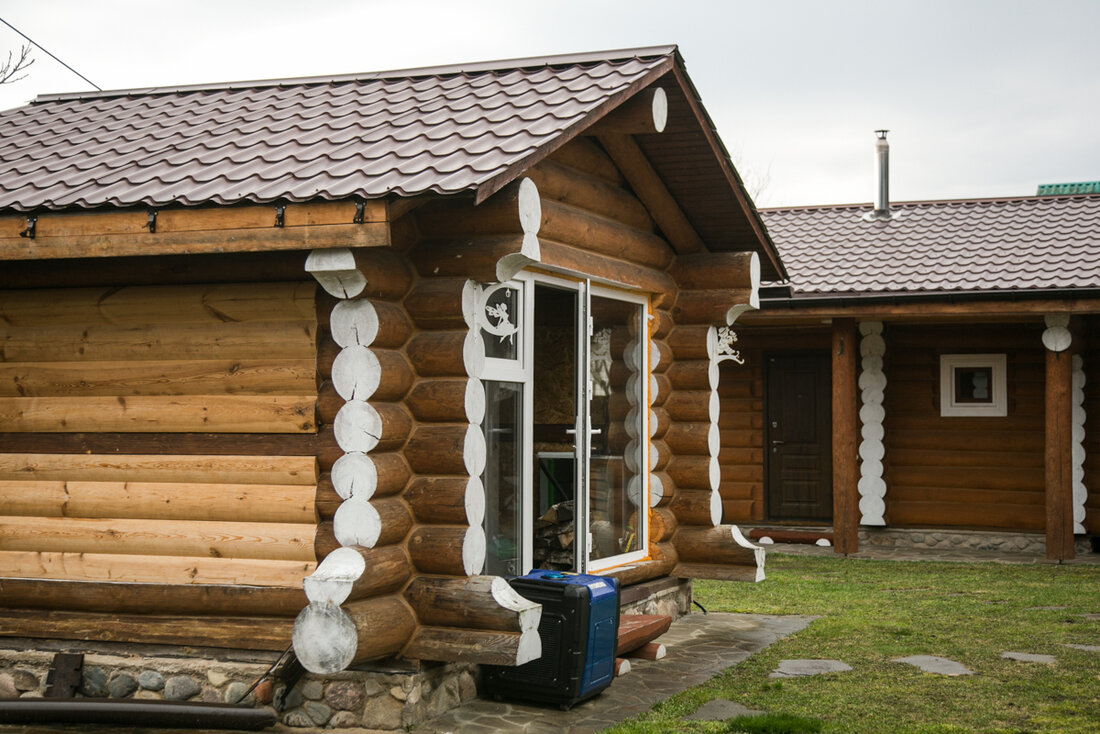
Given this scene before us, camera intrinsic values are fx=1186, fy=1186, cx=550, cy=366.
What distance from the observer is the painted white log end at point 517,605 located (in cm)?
582

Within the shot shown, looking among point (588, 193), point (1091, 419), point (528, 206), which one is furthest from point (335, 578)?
point (1091, 419)

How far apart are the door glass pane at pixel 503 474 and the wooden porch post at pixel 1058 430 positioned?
756 centimetres

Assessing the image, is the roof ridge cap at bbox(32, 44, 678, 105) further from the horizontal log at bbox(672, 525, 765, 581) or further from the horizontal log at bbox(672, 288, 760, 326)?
the horizontal log at bbox(672, 525, 765, 581)

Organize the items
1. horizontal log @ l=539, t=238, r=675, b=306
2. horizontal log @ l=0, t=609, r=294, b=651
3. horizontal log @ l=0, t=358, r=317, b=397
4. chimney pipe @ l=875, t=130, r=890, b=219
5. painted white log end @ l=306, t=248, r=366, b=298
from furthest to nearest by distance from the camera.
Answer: chimney pipe @ l=875, t=130, r=890, b=219 < horizontal log @ l=539, t=238, r=675, b=306 < horizontal log @ l=0, t=358, r=317, b=397 < horizontal log @ l=0, t=609, r=294, b=651 < painted white log end @ l=306, t=248, r=366, b=298

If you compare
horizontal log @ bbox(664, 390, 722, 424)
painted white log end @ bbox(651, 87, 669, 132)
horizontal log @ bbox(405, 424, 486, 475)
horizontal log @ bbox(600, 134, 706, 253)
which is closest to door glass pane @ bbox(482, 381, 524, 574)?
horizontal log @ bbox(405, 424, 486, 475)

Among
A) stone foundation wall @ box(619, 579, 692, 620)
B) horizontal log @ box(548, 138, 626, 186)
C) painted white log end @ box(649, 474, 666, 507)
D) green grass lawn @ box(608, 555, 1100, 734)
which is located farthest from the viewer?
painted white log end @ box(649, 474, 666, 507)

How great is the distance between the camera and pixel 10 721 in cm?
589

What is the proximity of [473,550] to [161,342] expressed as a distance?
200cm

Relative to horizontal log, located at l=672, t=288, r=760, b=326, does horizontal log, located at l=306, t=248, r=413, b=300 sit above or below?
below

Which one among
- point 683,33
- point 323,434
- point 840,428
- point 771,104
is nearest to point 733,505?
point 840,428

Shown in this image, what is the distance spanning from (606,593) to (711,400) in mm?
2842

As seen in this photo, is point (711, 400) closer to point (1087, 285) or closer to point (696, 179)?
point (696, 179)

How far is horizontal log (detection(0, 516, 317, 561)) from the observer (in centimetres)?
598

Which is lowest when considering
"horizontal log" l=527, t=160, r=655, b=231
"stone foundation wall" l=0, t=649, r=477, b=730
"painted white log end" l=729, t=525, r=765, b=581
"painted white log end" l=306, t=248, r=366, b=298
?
"stone foundation wall" l=0, t=649, r=477, b=730
